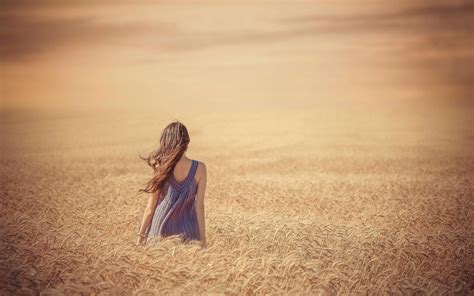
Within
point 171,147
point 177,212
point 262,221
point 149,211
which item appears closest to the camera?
point 171,147

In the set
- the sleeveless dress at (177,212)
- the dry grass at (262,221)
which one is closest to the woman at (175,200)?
the sleeveless dress at (177,212)

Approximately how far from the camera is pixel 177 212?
5633 mm

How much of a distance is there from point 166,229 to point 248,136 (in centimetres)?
2848

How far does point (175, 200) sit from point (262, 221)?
2996mm

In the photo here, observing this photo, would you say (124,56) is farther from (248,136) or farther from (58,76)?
(248,136)

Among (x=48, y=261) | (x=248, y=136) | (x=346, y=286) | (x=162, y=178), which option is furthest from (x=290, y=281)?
(x=248, y=136)

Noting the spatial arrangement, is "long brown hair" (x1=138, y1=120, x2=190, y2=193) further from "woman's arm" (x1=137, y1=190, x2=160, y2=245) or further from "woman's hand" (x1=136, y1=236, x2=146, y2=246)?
"woman's hand" (x1=136, y1=236, x2=146, y2=246)

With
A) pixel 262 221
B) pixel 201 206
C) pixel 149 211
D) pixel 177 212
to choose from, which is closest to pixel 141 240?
pixel 149 211

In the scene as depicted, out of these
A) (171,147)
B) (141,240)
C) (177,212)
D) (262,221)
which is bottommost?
(262,221)

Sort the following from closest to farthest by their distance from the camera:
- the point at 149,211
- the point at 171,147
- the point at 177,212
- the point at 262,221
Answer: the point at 171,147
the point at 149,211
the point at 177,212
the point at 262,221

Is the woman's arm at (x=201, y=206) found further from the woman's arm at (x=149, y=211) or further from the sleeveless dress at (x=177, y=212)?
the woman's arm at (x=149, y=211)

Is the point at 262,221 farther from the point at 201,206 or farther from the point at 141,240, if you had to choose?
the point at 141,240

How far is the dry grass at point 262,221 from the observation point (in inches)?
175

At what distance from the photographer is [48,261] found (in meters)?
4.43
